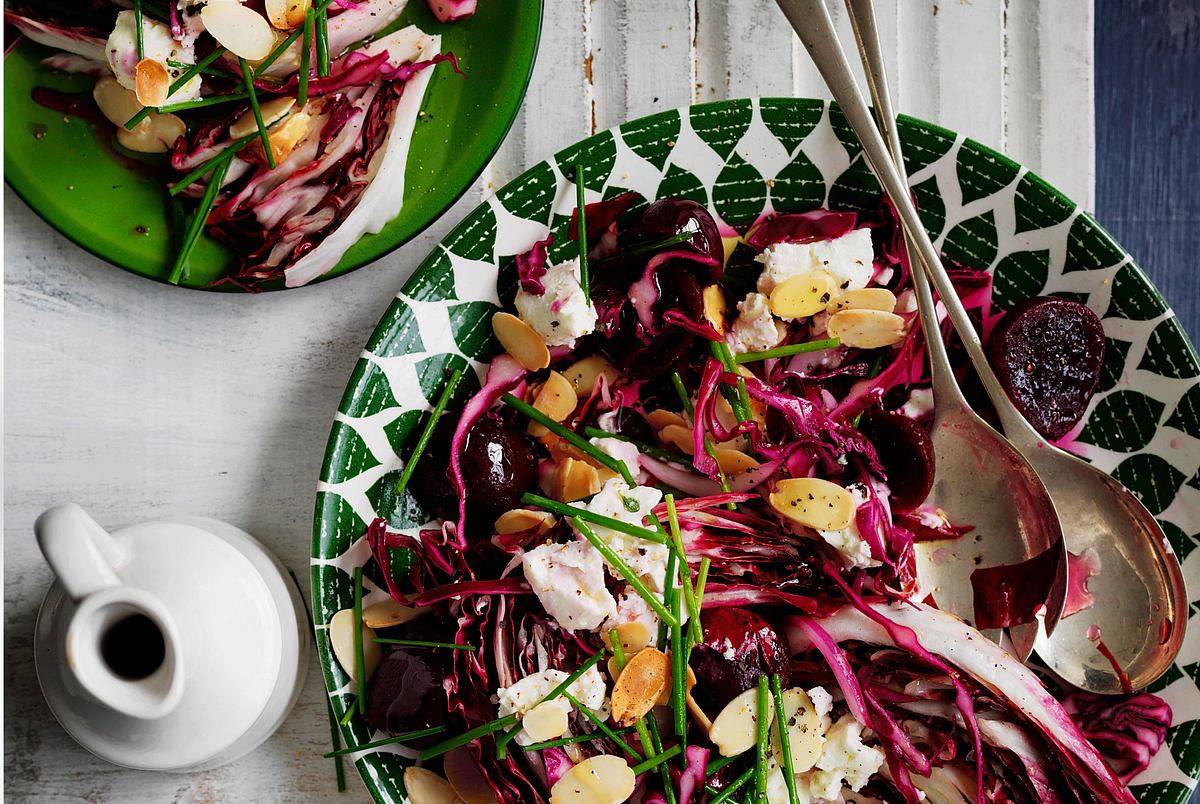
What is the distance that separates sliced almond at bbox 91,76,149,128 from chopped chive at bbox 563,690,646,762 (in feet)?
2.81

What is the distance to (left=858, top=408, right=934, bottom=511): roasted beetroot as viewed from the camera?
3.77 ft

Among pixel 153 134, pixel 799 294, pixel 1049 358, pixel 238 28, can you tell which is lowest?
pixel 1049 358

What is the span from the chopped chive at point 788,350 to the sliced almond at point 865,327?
17 mm

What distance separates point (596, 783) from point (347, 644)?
1.10 feet

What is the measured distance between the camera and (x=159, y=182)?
1190mm

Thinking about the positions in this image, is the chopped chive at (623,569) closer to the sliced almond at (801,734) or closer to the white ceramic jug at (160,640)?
the sliced almond at (801,734)

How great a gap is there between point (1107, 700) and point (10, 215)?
154 cm

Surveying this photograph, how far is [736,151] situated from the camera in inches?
46.3

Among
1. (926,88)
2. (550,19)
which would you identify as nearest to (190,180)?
(550,19)

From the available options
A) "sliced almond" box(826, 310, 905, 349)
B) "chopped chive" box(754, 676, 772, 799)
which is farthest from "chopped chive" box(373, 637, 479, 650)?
"sliced almond" box(826, 310, 905, 349)

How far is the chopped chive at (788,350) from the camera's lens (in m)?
1.14

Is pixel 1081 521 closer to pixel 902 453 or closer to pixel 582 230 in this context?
pixel 902 453

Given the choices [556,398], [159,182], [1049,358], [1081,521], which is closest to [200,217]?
[159,182]

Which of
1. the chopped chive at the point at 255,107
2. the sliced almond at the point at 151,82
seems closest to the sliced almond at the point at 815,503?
the chopped chive at the point at 255,107
